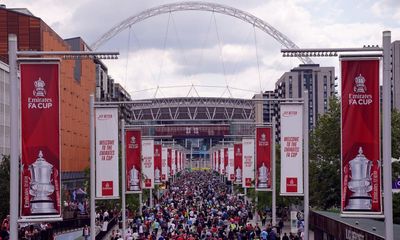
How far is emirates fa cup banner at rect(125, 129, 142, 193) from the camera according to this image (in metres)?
44.8

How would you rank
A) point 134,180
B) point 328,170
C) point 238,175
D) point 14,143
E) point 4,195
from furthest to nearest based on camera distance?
point 238,175 < point 328,170 < point 4,195 < point 134,180 < point 14,143

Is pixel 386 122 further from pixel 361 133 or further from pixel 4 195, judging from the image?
pixel 4 195

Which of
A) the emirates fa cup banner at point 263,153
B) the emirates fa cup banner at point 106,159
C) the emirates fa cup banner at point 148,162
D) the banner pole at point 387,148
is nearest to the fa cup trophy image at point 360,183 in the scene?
the banner pole at point 387,148

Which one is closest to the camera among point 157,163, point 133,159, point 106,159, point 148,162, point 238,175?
point 106,159

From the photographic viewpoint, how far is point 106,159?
114 feet

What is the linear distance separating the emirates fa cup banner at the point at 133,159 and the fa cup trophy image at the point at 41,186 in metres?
23.0

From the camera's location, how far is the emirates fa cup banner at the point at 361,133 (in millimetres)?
19953

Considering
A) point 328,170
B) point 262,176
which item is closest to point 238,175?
point 328,170

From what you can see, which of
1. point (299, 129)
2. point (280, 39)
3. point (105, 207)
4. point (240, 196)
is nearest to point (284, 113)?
point (299, 129)

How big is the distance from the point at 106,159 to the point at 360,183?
16.4 meters

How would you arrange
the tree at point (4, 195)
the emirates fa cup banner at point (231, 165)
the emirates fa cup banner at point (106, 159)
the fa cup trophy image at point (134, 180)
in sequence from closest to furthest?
the emirates fa cup banner at point (106, 159)
the fa cup trophy image at point (134, 180)
the tree at point (4, 195)
the emirates fa cup banner at point (231, 165)

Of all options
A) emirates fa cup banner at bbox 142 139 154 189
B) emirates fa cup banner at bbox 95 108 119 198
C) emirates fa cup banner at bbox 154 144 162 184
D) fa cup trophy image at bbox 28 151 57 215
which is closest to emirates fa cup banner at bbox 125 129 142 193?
emirates fa cup banner at bbox 95 108 119 198

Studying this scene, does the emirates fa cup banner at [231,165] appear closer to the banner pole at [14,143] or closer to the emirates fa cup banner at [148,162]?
the emirates fa cup banner at [148,162]

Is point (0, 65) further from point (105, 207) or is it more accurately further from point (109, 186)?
point (109, 186)
